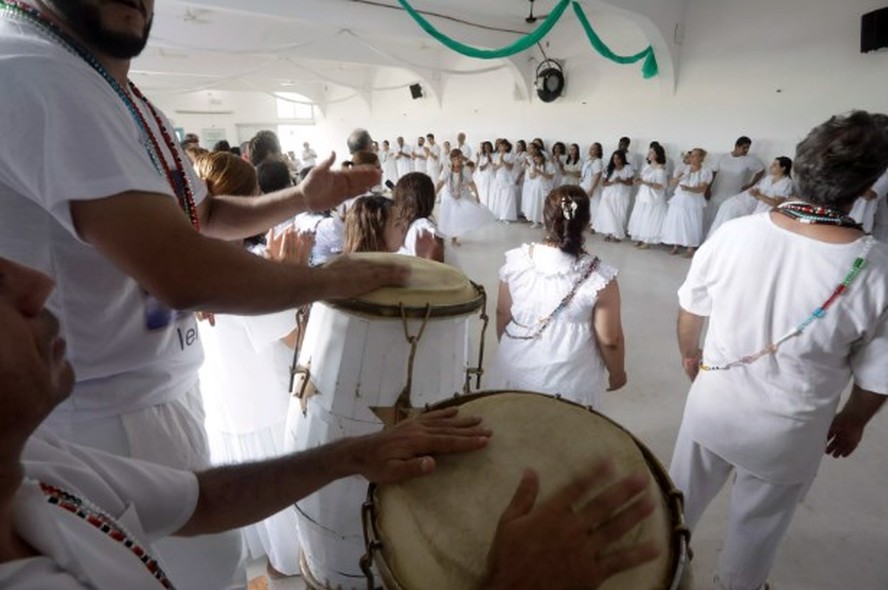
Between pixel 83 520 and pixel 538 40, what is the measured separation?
7018 mm

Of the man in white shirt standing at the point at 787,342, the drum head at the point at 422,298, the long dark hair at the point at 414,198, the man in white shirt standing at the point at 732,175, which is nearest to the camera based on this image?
the drum head at the point at 422,298

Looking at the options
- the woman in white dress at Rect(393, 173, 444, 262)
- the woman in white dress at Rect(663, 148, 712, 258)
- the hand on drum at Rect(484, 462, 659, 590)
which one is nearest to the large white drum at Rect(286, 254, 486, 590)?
the hand on drum at Rect(484, 462, 659, 590)

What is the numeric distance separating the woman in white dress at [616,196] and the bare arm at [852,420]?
21.7 feet

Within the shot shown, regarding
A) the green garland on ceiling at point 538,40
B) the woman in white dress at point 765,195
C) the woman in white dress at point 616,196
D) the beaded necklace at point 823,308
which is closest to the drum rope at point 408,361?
the beaded necklace at point 823,308

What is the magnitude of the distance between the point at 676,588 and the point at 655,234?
7313 mm

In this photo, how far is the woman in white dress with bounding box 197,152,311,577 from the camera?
156 cm

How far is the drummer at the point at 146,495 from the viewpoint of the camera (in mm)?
450

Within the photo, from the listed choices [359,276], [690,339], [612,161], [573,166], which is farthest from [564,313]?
[573,166]

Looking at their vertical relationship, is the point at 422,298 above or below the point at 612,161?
below

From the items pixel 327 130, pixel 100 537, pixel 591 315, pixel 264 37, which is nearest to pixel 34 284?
pixel 100 537

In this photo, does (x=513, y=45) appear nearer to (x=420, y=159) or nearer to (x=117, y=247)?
(x=117, y=247)

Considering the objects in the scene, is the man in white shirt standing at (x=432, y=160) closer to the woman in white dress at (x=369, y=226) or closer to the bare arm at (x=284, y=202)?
the woman in white dress at (x=369, y=226)

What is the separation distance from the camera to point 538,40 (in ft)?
20.6

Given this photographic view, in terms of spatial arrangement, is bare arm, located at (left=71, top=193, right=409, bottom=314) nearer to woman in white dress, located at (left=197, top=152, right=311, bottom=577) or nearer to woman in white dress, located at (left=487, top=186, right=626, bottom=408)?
woman in white dress, located at (left=197, top=152, right=311, bottom=577)
